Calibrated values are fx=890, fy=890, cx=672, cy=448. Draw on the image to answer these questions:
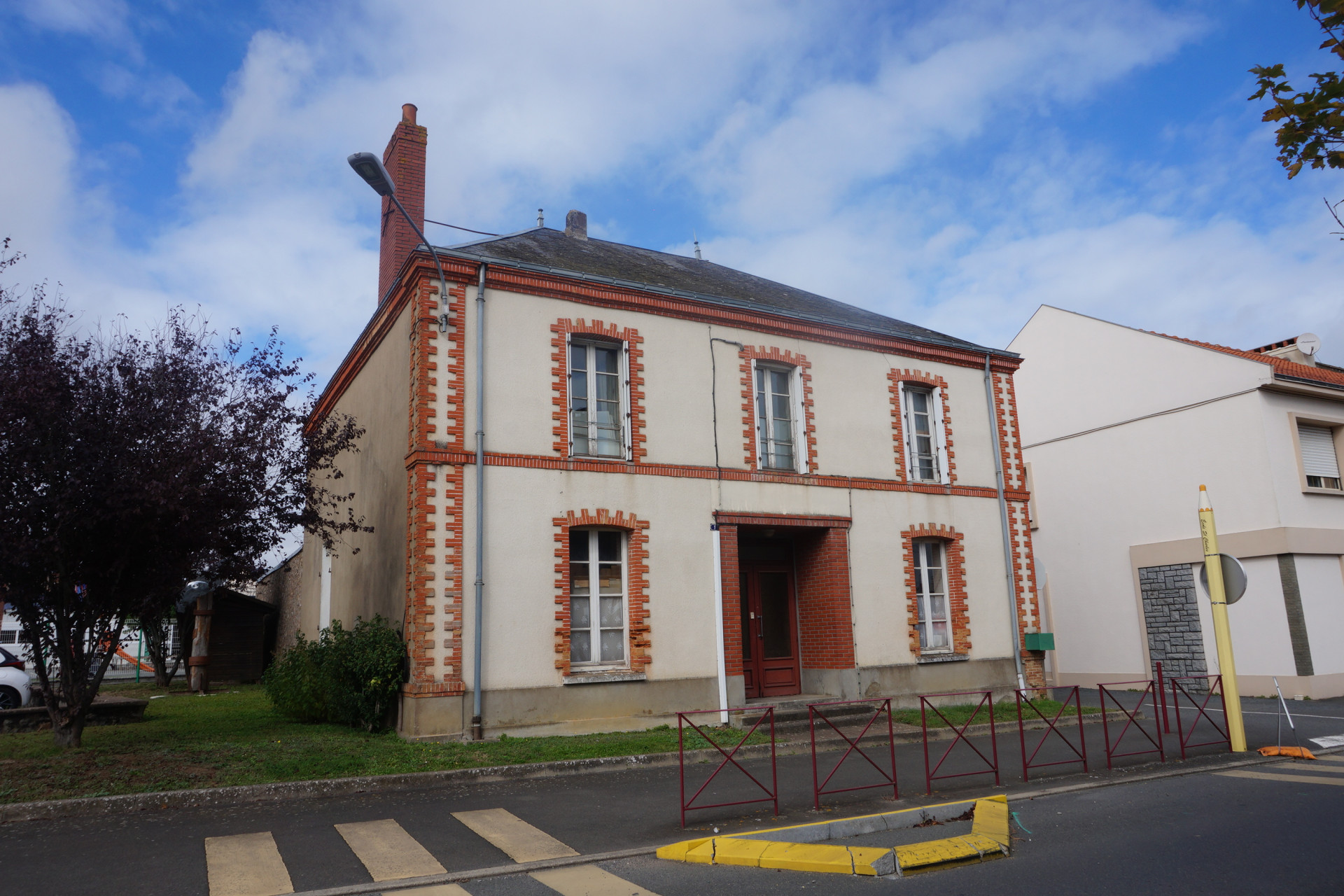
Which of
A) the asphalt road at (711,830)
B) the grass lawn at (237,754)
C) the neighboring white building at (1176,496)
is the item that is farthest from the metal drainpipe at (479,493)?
the neighboring white building at (1176,496)

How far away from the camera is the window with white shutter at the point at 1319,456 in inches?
745

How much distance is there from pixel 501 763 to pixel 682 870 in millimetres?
3943

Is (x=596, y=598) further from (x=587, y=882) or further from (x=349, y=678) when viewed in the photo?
(x=587, y=882)

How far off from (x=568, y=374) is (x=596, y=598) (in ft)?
10.7

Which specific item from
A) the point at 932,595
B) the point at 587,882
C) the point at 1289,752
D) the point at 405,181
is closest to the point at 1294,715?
the point at 1289,752

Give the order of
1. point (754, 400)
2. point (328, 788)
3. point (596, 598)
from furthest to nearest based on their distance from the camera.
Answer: point (754, 400) < point (596, 598) < point (328, 788)

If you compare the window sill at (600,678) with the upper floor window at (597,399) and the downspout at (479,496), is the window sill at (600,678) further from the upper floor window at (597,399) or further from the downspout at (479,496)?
the upper floor window at (597,399)

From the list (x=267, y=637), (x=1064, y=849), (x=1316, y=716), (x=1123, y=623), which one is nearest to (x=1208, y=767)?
(x=1064, y=849)

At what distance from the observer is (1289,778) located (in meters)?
9.45

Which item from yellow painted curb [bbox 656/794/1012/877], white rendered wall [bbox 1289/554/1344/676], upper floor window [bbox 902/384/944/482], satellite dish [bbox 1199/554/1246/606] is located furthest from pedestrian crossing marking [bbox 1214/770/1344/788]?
white rendered wall [bbox 1289/554/1344/676]

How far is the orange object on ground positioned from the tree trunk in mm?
20280

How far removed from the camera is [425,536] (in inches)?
446

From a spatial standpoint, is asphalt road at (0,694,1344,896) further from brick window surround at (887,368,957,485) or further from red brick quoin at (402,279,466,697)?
brick window surround at (887,368,957,485)

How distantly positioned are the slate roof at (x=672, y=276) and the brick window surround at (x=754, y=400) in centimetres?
69
